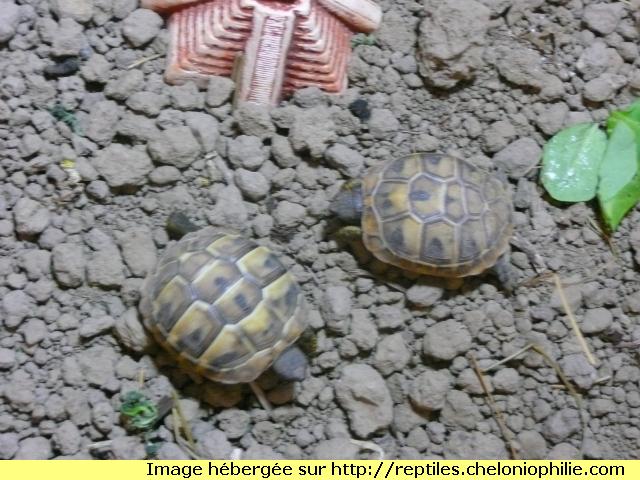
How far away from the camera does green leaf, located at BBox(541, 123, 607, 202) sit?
1831mm

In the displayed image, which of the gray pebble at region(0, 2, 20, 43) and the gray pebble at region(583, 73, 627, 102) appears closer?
the gray pebble at region(0, 2, 20, 43)

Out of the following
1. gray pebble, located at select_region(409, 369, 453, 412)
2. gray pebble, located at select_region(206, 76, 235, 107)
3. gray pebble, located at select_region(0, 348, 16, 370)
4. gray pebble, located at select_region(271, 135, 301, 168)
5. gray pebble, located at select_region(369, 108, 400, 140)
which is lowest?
gray pebble, located at select_region(0, 348, 16, 370)

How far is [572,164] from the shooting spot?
1.83 meters

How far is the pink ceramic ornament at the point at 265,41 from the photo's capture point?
5.64 ft

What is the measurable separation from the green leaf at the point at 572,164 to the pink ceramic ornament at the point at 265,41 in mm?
465

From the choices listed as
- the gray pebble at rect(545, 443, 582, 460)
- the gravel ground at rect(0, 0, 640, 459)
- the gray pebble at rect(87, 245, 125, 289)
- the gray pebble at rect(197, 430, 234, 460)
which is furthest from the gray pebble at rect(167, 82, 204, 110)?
the gray pebble at rect(545, 443, 582, 460)

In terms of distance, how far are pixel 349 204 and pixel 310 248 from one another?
0.12 m

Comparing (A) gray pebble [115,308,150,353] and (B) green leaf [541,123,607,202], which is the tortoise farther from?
(B) green leaf [541,123,607,202]

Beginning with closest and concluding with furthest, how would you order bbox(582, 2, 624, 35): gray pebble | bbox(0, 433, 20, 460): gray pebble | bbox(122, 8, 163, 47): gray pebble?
bbox(0, 433, 20, 460): gray pebble, bbox(122, 8, 163, 47): gray pebble, bbox(582, 2, 624, 35): gray pebble

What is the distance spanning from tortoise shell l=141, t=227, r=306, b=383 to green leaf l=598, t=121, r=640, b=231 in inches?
27.3

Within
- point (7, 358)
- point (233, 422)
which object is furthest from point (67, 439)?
point (233, 422)

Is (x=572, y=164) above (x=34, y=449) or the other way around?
above

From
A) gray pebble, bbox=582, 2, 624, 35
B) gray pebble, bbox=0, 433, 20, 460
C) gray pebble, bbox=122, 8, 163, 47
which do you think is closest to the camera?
gray pebble, bbox=0, 433, 20, 460

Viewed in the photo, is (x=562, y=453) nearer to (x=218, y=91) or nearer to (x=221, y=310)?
(x=221, y=310)
